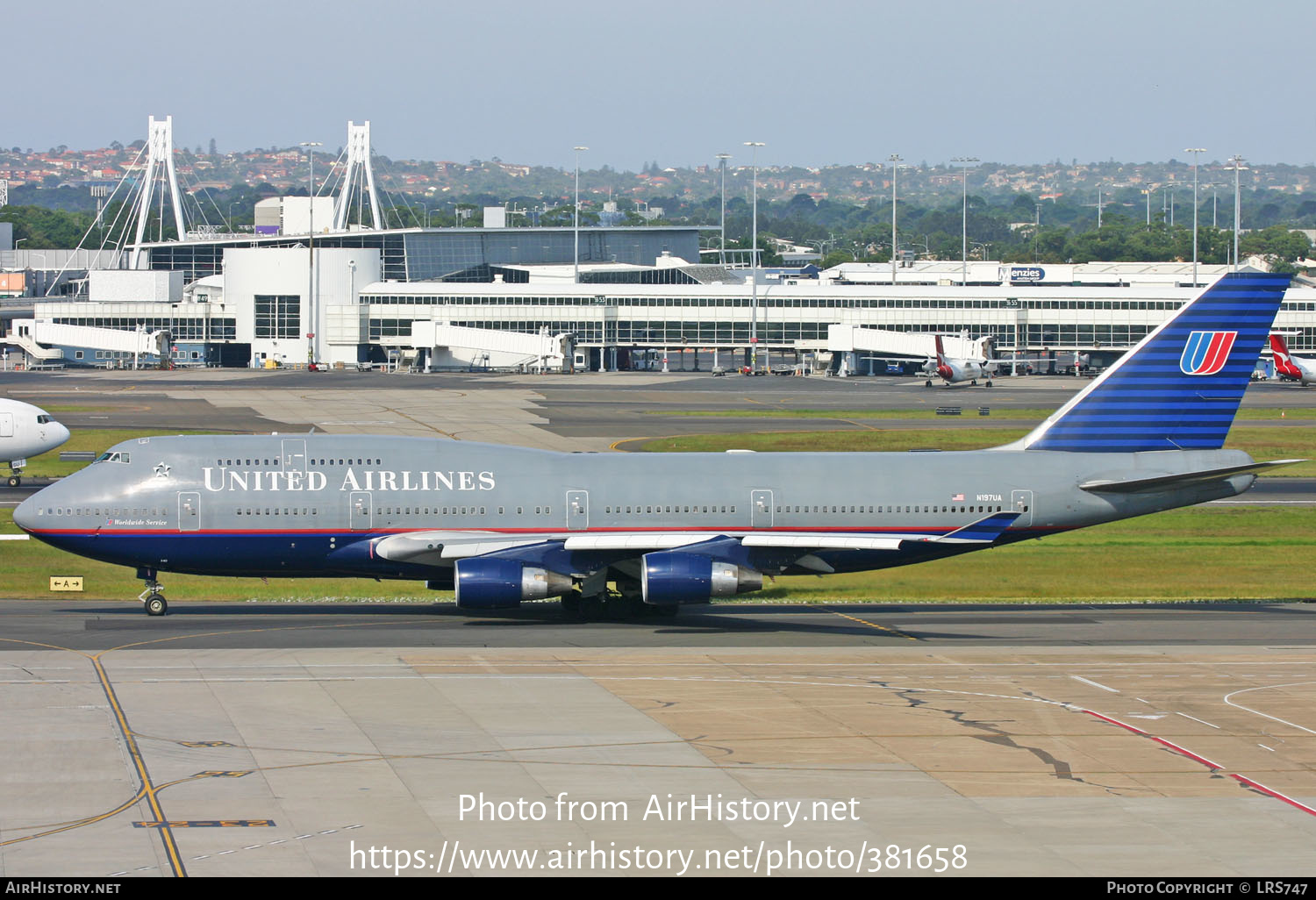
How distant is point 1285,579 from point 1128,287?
443ft

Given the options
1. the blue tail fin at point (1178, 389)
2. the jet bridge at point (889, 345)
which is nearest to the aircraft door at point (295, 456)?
the blue tail fin at point (1178, 389)

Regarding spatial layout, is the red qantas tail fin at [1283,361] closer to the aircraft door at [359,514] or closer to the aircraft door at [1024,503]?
the aircraft door at [1024,503]

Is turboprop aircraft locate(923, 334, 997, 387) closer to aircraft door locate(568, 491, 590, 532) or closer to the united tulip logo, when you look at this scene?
the united tulip logo

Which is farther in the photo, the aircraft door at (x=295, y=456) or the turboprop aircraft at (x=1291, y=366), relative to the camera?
the turboprop aircraft at (x=1291, y=366)

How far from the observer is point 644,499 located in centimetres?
4109

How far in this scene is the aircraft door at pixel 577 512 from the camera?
40812 mm

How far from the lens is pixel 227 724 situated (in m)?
28.4

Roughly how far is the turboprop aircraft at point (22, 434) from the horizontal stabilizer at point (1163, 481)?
158 feet

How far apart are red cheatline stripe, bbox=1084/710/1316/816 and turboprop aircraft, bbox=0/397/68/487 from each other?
174ft

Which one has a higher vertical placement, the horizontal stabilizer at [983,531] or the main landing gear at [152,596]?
the horizontal stabilizer at [983,531]

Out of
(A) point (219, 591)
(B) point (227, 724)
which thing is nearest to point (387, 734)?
(B) point (227, 724)

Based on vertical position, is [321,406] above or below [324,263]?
below

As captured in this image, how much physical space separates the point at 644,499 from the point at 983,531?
370 inches
